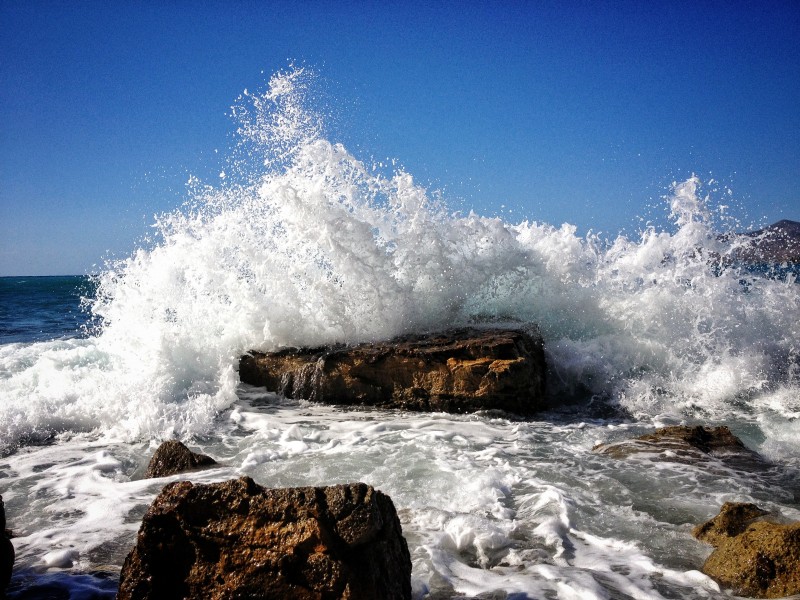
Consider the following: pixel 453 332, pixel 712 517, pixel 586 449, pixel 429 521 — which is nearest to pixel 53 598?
pixel 429 521

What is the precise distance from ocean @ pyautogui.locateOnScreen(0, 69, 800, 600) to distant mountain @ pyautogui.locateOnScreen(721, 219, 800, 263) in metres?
0.18

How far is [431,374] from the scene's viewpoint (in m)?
6.35

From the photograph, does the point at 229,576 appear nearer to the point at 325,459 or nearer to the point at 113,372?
the point at 325,459

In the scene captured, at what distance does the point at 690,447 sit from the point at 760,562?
2205 mm

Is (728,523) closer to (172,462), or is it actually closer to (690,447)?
(690,447)

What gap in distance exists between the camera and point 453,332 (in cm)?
727

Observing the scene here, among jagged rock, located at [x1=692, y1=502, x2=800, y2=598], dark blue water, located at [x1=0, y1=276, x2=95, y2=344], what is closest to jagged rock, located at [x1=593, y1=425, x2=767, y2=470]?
jagged rock, located at [x1=692, y1=502, x2=800, y2=598]

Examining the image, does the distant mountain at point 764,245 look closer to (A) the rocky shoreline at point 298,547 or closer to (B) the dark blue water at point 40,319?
(A) the rocky shoreline at point 298,547

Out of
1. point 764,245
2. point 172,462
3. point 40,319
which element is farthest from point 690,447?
point 40,319

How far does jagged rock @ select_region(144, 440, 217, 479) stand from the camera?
4.55m

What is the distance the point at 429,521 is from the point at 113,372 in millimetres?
5712

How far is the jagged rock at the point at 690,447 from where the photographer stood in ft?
→ 15.1

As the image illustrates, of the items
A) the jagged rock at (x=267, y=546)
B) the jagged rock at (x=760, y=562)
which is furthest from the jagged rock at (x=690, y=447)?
the jagged rock at (x=267, y=546)

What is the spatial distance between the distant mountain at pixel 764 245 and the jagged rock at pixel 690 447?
4662mm
